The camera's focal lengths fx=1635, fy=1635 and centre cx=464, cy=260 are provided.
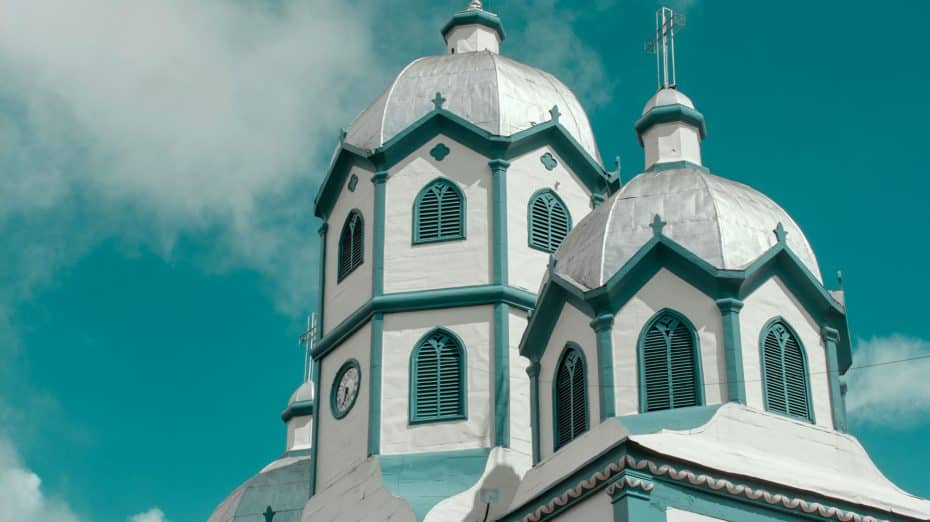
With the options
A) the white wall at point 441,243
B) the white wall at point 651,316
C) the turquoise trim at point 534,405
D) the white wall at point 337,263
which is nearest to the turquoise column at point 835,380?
the white wall at point 651,316

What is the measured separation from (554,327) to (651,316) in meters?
1.91

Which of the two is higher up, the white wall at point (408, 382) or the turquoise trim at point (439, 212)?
the turquoise trim at point (439, 212)

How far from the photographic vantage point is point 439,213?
3011cm

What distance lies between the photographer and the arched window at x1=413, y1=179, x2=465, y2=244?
98.0 ft

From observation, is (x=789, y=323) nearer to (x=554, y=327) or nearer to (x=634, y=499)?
(x=554, y=327)

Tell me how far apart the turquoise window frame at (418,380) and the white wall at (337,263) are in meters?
1.60

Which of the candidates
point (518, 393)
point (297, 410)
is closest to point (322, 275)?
point (518, 393)

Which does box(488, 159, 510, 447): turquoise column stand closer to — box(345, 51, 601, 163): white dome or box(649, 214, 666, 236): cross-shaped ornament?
box(345, 51, 601, 163): white dome

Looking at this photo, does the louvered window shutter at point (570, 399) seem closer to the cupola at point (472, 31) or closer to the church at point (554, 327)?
the church at point (554, 327)

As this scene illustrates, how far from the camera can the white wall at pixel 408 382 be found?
1093 inches

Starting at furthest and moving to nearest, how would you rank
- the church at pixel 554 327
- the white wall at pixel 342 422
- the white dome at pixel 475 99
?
the white dome at pixel 475 99, the white wall at pixel 342 422, the church at pixel 554 327

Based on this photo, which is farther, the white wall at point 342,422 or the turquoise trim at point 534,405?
the white wall at point 342,422

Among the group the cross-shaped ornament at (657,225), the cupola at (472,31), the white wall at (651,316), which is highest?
the cupola at (472,31)

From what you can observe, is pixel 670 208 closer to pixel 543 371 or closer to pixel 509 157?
pixel 543 371
